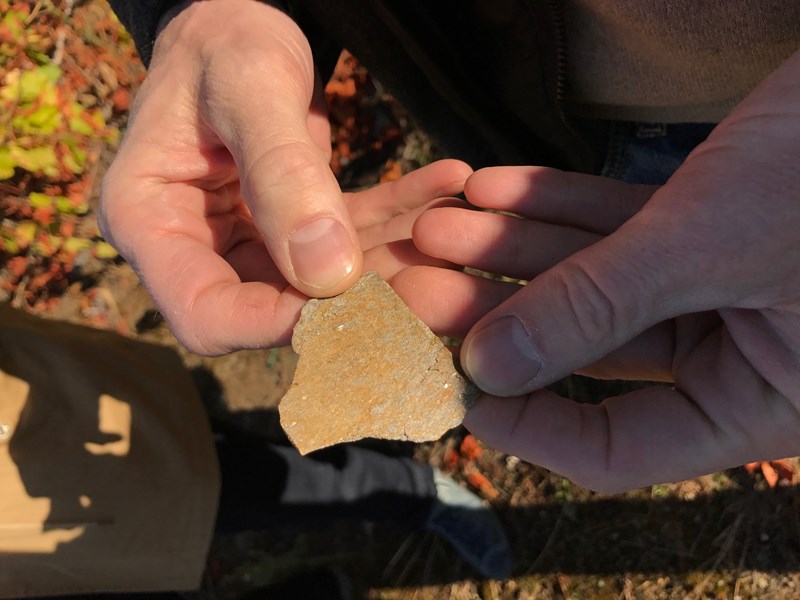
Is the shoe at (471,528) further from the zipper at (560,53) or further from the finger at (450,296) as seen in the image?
the zipper at (560,53)

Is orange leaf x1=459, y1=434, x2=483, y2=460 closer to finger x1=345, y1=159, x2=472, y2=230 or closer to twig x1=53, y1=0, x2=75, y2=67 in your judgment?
finger x1=345, y1=159, x2=472, y2=230

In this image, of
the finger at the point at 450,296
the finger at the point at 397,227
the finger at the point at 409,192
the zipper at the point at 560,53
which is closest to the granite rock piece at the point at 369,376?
the finger at the point at 450,296

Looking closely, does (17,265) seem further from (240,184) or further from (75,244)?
(240,184)

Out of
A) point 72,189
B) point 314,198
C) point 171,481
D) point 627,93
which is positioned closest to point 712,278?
point 627,93

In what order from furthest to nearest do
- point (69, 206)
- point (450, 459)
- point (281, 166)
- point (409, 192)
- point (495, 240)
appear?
point (450, 459) → point (69, 206) → point (409, 192) → point (495, 240) → point (281, 166)

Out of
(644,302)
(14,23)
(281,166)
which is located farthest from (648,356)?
(14,23)
